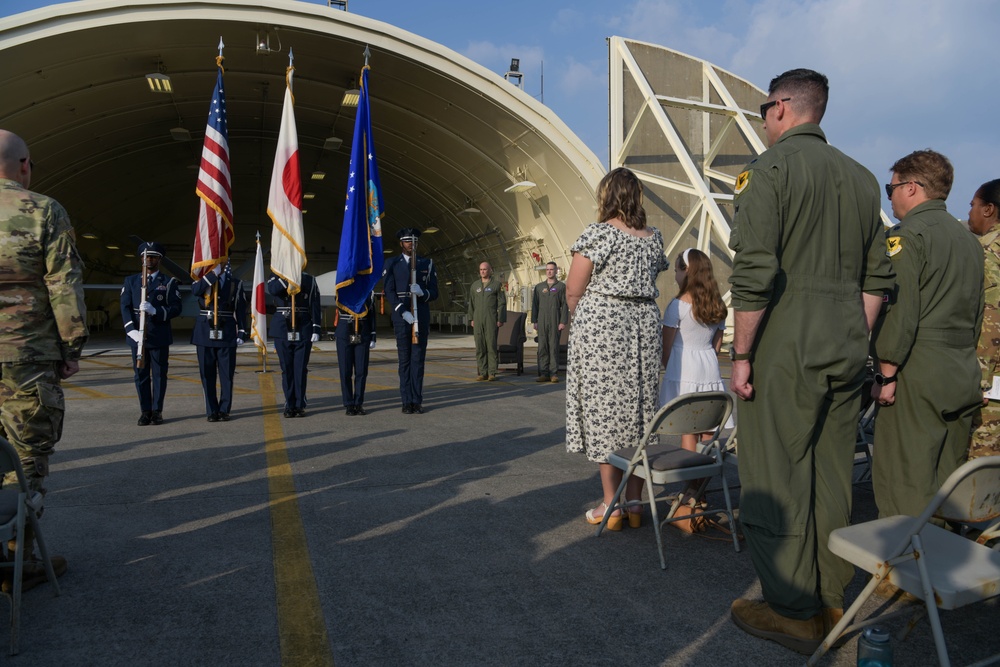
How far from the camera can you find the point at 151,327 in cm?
752

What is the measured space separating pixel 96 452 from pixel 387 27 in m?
13.2

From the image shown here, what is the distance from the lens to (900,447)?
3234 millimetres

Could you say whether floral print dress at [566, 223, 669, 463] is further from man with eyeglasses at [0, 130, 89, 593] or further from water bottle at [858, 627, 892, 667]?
man with eyeglasses at [0, 130, 89, 593]

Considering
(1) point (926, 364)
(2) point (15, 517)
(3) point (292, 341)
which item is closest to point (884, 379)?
(1) point (926, 364)

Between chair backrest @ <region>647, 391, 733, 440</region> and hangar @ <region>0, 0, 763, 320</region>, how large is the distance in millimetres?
14629

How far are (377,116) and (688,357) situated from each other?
19.2 m

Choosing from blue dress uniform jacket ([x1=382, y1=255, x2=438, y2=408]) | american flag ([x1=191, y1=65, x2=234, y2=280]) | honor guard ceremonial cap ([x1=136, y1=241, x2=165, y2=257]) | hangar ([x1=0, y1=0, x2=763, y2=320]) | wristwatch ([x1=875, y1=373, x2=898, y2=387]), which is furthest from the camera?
hangar ([x1=0, y1=0, x2=763, y2=320])

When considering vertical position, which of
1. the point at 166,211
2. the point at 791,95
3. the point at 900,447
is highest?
the point at 166,211

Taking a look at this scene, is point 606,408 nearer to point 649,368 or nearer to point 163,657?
point 649,368

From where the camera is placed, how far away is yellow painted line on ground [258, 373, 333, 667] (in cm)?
257

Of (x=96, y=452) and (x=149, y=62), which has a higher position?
(x=149, y=62)

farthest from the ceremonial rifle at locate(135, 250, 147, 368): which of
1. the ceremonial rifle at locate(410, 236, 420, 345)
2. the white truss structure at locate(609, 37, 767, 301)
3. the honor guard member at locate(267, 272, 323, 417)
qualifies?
the white truss structure at locate(609, 37, 767, 301)

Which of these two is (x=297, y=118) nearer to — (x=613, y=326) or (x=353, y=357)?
(x=353, y=357)

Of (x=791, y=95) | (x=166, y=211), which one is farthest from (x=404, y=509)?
(x=166, y=211)
